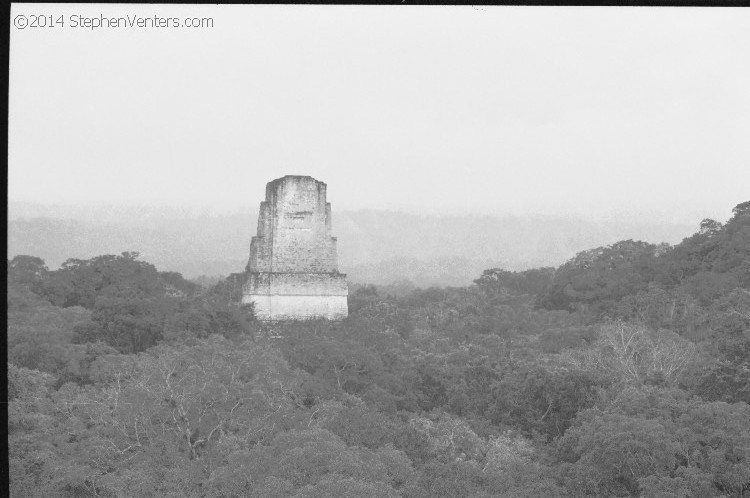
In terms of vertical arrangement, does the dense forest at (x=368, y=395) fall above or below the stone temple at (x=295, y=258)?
below

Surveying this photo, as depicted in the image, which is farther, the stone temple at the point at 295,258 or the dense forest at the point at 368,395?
the stone temple at the point at 295,258

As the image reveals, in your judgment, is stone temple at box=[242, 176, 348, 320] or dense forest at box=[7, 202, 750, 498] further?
stone temple at box=[242, 176, 348, 320]

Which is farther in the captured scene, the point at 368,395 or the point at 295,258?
the point at 295,258

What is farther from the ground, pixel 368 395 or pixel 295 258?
pixel 295 258

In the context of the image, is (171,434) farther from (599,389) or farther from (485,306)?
(485,306)

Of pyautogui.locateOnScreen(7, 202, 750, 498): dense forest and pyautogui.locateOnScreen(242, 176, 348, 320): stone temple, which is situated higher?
pyautogui.locateOnScreen(242, 176, 348, 320): stone temple

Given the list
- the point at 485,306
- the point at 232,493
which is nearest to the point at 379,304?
the point at 485,306
